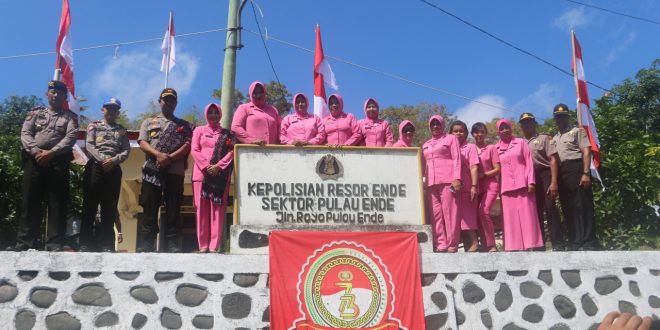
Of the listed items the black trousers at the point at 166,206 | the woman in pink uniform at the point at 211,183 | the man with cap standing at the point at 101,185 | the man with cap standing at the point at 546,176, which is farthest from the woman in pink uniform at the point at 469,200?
the man with cap standing at the point at 101,185

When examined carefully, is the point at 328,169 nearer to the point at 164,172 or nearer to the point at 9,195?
the point at 164,172

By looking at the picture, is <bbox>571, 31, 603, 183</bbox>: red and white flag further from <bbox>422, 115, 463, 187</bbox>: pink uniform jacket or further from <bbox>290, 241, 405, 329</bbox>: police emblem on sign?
<bbox>290, 241, 405, 329</bbox>: police emblem on sign

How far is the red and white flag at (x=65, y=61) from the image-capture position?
288 inches

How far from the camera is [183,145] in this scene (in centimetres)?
536

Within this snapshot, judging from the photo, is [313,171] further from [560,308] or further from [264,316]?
[560,308]

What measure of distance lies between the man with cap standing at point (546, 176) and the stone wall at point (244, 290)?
2.48 ft

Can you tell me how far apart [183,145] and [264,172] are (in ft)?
2.77

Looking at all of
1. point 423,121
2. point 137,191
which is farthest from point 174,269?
point 423,121

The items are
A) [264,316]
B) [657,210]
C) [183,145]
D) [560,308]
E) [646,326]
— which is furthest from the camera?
Result: [657,210]

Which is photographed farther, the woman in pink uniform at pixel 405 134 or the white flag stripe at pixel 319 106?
the white flag stripe at pixel 319 106

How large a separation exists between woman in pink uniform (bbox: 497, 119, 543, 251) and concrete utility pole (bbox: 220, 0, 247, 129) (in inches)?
136

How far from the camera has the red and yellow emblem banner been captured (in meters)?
4.59

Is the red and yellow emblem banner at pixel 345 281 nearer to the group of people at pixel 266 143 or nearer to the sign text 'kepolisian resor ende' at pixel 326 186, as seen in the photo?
the sign text 'kepolisian resor ende' at pixel 326 186

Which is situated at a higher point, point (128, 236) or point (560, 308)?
point (128, 236)
